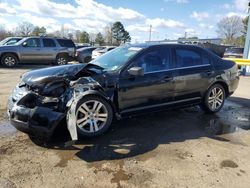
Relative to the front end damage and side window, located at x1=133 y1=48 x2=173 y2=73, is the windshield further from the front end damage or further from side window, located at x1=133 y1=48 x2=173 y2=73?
the front end damage

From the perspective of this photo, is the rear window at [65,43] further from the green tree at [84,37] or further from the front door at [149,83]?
the green tree at [84,37]

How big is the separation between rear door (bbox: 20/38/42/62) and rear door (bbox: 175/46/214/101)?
38.9ft

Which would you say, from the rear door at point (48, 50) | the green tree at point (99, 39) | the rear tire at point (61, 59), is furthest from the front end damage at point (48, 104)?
the green tree at point (99, 39)

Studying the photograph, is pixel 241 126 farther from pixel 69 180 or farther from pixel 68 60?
pixel 68 60

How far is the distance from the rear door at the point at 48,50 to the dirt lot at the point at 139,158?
11216mm

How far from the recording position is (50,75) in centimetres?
451

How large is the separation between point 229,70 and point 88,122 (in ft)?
12.4

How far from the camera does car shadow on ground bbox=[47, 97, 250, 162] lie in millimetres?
4121

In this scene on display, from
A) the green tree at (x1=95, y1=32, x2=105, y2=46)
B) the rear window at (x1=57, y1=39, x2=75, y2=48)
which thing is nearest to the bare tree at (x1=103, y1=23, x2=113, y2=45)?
the green tree at (x1=95, y1=32, x2=105, y2=46)

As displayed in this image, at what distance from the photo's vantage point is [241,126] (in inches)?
220

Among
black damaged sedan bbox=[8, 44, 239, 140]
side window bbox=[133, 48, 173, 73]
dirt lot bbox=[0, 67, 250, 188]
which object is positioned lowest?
dirt lot bbox=[0, 67, 250, 188]

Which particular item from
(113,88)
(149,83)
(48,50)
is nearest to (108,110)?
(113,88)

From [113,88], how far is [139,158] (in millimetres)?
1364

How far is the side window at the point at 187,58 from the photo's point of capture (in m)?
5.57
